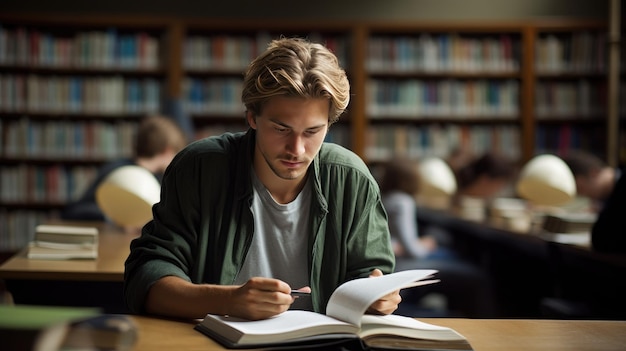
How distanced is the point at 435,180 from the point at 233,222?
8.42ft

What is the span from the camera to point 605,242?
2666mm

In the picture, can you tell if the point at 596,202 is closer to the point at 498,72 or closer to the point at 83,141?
the point at 498,72

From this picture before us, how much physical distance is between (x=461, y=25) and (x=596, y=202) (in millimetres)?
2503

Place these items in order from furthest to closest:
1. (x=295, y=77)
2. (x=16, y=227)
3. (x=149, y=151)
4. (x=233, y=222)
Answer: (x=16, y=227) < (x=149, y=151) < (x=233, y=222) < (x=295, y=77)

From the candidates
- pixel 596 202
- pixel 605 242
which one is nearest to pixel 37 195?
pixel 596 202

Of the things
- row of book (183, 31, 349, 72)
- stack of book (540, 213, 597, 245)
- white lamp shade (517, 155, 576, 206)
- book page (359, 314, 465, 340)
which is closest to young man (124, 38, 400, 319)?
book page (359, 314, 465, 340)

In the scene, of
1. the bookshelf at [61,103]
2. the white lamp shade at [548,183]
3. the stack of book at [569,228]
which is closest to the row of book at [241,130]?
the bookshelf at [61,103]

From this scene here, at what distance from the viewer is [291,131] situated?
1.59m

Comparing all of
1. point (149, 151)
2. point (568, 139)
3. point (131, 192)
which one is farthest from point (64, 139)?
point (568, 139)

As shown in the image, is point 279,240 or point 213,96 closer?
point 279,240

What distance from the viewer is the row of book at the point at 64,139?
6.33 meters

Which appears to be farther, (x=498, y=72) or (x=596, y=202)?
(x=498, y=72)

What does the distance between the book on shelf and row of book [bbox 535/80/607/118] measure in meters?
4.95

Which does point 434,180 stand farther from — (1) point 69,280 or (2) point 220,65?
(2) point 220,65
